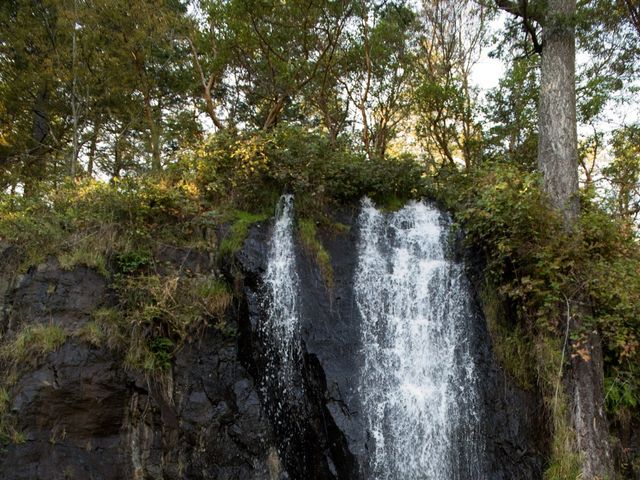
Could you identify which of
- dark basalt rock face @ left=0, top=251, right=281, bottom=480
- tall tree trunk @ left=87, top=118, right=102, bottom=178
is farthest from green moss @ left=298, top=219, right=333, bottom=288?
tall tree trunk @ left=87, top=118, right=102, bottom=178

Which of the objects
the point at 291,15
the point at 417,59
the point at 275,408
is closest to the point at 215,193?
the point at 275,408

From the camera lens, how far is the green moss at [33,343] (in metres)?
5.95

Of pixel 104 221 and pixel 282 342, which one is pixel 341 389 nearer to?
pixel 282 342

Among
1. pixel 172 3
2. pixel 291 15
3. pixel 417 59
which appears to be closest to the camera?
pixel 291 15

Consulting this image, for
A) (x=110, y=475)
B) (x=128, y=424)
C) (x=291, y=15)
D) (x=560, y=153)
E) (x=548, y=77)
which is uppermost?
(x=291, y=15)

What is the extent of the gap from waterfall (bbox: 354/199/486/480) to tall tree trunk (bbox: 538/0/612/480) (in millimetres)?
1263

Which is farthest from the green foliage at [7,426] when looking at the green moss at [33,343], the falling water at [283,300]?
the falling water at [283,300]

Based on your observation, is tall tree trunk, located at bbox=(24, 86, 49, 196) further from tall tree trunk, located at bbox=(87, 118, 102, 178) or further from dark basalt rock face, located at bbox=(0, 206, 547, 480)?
dark basalt rock face, located at bbox=(0, 206, 547, 480)

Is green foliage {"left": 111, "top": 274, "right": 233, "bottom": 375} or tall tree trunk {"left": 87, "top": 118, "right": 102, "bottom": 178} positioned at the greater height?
tall tree trunk {"left": 87, "top": 118, "right": 102, "bottom": 178}

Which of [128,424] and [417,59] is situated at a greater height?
[417,59]

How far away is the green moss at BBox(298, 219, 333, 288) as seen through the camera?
7.04m

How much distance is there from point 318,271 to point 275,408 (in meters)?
2.07

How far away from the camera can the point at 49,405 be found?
226 inches

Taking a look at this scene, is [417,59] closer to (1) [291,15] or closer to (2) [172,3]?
(1) [291,15]
